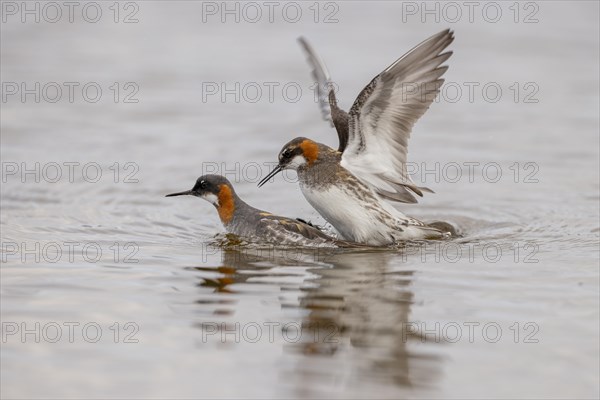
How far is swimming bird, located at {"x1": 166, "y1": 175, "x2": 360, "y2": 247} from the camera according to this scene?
11.6 metres

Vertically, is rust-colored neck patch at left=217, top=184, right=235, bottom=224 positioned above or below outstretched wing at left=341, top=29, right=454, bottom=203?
below

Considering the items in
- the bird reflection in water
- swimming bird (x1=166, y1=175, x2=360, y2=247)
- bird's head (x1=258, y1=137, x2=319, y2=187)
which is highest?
bird's head (x1=258, y1=137, x2=319, y2=187)

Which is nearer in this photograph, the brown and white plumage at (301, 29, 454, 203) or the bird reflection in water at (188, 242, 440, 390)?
the bird reflection in water at (188, 242, 440, 390)

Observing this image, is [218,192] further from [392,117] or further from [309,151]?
[392,117]

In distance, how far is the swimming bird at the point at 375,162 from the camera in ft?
37.0

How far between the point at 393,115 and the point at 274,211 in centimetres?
261

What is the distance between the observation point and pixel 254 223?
11828 mm

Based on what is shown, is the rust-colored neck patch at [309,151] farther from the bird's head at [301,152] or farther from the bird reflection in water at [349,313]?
the bird reflection in water at [349,313]

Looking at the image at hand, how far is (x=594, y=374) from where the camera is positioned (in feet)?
24.1

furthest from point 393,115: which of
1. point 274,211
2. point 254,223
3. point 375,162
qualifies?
point 274,211

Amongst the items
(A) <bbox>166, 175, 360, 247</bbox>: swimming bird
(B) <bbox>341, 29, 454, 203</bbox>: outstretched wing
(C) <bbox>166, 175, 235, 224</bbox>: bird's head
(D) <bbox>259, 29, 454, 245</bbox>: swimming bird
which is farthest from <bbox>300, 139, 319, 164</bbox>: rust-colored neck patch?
(C) <bbox>166, 175, 235, 224</bbox>: bird's head

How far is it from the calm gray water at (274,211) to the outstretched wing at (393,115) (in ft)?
3.08

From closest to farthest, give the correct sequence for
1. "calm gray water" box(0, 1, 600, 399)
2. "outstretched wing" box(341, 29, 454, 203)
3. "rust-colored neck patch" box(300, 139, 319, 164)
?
1. "calm gray water" box(0, 1, 600, 399)
2. "outstretched wing" box(341, 29, 454, 203)
3. "rust-colored neck patch" box(300, 139, 319, 164)

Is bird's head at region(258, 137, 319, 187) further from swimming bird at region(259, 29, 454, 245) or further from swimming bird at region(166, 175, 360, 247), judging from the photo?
swimming bird at region(166, 175, 360, 247)
